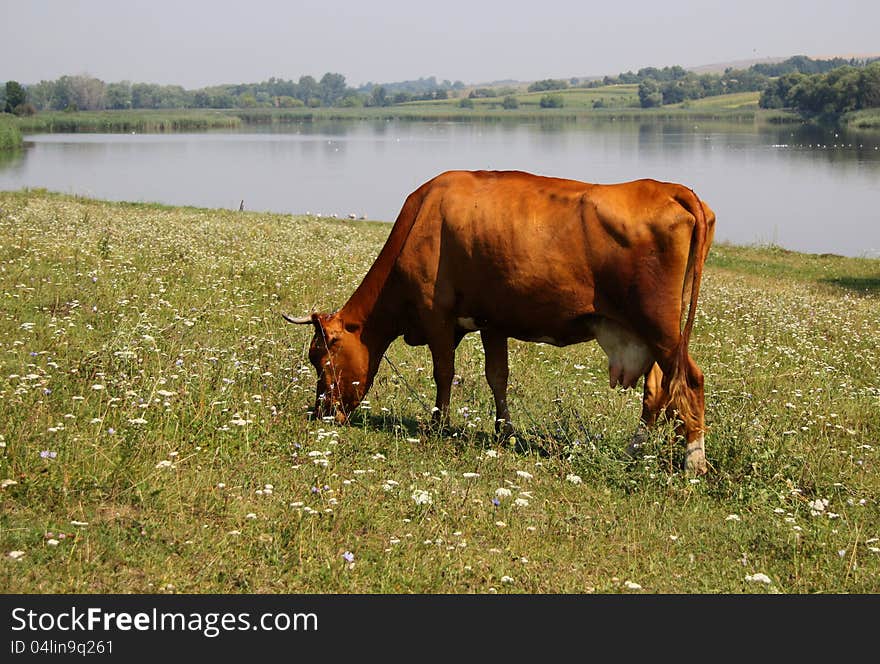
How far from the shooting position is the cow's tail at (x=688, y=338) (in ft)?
24.5

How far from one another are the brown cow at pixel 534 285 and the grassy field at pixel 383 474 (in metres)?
0.45

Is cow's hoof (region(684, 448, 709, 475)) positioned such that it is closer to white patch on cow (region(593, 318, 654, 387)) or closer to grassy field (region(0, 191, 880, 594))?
grassy field (region(0, 191, 880, 594))

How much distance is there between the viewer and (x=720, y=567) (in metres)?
5.75

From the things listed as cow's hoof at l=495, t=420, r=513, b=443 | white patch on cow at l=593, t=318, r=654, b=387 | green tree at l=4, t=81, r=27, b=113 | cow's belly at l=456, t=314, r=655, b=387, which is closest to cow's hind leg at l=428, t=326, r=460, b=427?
cow's hoof at l=495, t=420, r=513, b=443

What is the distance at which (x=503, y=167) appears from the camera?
67875mm

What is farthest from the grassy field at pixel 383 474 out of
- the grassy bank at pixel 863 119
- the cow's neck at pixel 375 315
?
the grassy bank at pixel 863 119

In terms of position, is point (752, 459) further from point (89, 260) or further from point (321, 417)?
point (89, 260)

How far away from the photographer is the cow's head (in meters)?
8.42

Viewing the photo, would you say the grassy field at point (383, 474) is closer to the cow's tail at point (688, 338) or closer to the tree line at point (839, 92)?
the cow's tail at point (688, 338)

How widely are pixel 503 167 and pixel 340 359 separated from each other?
60711mm

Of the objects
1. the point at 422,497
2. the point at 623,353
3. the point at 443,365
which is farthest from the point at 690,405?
the point at 422,497

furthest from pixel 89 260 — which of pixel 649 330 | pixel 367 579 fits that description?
pixel 367 579

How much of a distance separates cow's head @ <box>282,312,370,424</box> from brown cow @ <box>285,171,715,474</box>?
1 cm

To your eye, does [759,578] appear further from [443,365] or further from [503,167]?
[503,167]
